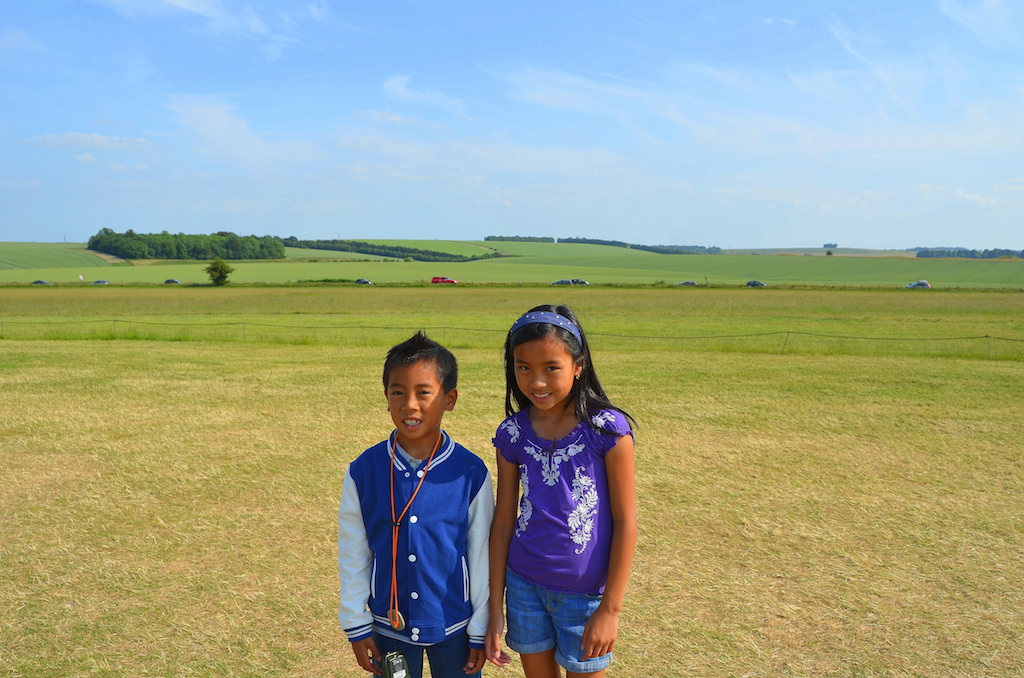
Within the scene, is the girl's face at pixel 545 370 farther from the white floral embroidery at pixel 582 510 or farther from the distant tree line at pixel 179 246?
the distant tree line at pixel 179 246

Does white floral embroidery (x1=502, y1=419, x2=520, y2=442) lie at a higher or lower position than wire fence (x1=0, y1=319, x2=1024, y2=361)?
higher

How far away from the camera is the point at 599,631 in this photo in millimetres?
2172

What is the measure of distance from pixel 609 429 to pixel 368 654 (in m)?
1.13

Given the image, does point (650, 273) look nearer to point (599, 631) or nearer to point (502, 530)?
point (502, 530)

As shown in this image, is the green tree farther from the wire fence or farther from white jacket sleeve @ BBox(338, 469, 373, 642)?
white jacket sleeve @ BBox(338, 469, 373, 642)

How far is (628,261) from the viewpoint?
11150 cm

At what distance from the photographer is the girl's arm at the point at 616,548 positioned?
217 cm

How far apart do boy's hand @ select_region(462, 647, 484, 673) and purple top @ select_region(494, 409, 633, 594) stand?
0.99ft

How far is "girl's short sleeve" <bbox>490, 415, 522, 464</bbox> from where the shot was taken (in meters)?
2.34

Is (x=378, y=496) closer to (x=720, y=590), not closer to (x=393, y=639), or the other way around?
(x=393, y=639)

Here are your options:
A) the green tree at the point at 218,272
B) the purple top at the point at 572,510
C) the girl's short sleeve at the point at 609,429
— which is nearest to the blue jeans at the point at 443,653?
the purple top at the point at 572,510

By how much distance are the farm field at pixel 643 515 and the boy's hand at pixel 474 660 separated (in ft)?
4.76

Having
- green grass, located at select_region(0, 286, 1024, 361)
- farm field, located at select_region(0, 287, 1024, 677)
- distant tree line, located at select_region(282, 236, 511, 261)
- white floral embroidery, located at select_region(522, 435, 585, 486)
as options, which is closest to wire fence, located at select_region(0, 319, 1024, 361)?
green grass, located at select_region(0, 286, 1024, 361)

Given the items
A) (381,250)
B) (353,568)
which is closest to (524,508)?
(353,568)
